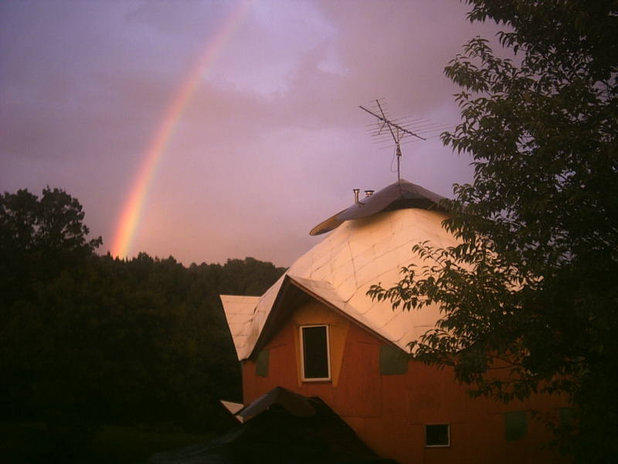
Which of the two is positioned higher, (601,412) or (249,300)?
(249,300)

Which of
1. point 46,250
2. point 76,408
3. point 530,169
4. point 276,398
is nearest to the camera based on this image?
point 530,169

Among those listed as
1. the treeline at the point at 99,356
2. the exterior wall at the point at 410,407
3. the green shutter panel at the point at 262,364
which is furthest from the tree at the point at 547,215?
the treeline at the point at 99,356

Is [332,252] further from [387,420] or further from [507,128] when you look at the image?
[507,128]

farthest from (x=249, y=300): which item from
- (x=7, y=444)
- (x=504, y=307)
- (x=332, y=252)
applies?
(x=504, y=307)

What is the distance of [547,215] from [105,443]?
22.3 m

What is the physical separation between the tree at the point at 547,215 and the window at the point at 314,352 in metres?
6.53

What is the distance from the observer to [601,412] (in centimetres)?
920

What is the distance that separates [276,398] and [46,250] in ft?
95.6

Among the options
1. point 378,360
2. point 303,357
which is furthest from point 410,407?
point 303,357

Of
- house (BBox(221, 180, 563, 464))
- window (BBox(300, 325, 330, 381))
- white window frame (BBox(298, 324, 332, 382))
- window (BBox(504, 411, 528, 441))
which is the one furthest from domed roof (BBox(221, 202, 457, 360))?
window (BBox(504, 411, 528, 441))

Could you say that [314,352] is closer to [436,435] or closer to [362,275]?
[362,275]

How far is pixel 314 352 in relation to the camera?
1792 cm

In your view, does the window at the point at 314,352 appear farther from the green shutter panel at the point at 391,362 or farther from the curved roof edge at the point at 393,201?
the curved roof edge at the point at 393,201

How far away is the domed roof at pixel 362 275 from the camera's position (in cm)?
1703
